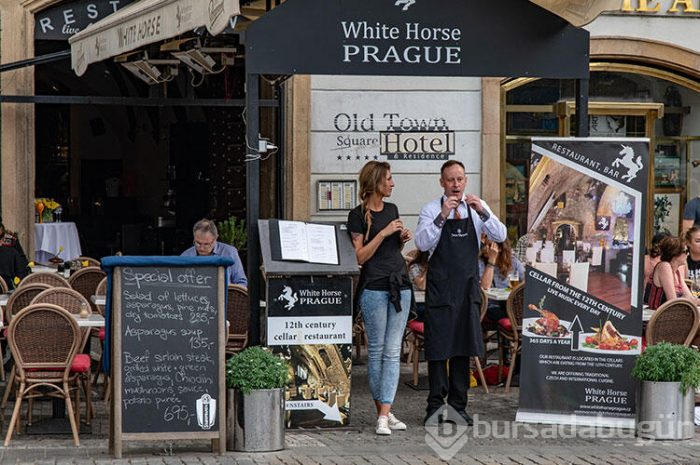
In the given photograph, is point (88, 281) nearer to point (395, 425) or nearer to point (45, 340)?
point (45, 340)

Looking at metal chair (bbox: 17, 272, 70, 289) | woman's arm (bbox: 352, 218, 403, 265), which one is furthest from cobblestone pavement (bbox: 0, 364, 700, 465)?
metal chair (bbox: 17, 272, 70, 289)

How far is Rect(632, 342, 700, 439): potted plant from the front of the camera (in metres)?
8.96

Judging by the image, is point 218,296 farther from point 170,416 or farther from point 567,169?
point 567,169

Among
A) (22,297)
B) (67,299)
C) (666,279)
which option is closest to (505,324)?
(666,279)

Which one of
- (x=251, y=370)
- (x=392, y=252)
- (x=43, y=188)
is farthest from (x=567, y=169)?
(x=43, y=188)

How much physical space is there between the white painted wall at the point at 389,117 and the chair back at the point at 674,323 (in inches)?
198

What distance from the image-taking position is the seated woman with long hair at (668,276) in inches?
424

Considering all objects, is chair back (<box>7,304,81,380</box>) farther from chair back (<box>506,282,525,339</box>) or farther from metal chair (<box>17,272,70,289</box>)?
chair back (<box>506,282,525,339</box>)

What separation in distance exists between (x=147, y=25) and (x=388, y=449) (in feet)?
13.6

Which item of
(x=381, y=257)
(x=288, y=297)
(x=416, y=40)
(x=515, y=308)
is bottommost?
(x=515, y=308)

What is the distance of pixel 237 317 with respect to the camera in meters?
10.3

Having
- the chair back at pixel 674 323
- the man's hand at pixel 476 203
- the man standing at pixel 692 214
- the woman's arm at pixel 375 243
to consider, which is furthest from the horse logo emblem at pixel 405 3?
the man standing at pixel 692 214

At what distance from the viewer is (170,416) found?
8148 millimetres

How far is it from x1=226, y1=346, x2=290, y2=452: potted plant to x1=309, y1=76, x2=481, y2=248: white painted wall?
626 cm
